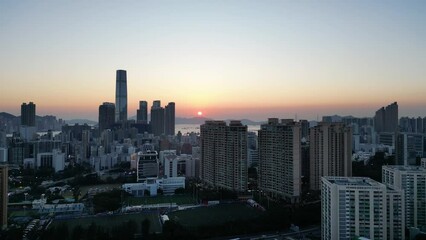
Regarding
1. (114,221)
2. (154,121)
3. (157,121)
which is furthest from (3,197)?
(154,121)

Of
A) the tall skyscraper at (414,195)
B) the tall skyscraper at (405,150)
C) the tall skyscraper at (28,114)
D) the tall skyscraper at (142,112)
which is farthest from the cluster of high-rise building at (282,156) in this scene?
the tall skyscraper at (142,112)

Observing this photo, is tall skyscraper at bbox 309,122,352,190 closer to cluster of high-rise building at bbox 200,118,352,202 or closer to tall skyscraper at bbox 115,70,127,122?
cluster of high-rise building at bbox 200,118,352,202

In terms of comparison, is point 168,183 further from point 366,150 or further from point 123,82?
point 123,82

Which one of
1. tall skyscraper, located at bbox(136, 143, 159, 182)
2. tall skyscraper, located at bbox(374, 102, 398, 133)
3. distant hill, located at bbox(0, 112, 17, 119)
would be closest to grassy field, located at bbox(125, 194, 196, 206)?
tall skyscraper, located at bbox(136, 143, 159, 182)

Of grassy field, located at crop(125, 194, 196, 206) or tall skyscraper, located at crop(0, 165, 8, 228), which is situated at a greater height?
tall skyscraper, located at crop(0, 165, 8, 228)

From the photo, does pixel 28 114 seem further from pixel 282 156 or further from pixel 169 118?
pixel 282 156

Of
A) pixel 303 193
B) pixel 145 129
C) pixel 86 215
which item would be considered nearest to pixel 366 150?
pixel 303 193
